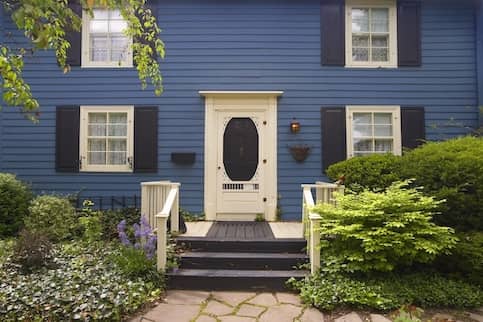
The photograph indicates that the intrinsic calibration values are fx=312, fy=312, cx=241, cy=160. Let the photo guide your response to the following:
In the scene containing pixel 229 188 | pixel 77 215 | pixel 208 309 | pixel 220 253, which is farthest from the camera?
pixel 229 188

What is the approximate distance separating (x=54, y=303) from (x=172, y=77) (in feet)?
13.9

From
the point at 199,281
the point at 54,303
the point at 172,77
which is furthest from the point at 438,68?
the point at 54,303

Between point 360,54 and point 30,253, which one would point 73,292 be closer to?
point 30,253

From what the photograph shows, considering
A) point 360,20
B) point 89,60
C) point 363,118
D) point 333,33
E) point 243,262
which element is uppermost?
point 360,20

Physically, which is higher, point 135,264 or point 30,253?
point 30,253

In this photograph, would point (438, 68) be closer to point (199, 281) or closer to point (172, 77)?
point (172, 77)

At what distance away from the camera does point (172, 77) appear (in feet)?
19.6

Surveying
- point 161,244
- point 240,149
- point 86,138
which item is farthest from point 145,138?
point 161,244

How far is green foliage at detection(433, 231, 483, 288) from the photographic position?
335 cm

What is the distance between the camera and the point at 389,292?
125 inches

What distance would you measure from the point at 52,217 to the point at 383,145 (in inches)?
233

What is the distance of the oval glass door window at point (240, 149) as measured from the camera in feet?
19.2

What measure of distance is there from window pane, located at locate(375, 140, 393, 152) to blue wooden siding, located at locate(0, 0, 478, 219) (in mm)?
749

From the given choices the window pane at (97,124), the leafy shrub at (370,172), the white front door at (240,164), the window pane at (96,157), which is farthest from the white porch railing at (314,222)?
the window pane at (97,124)
